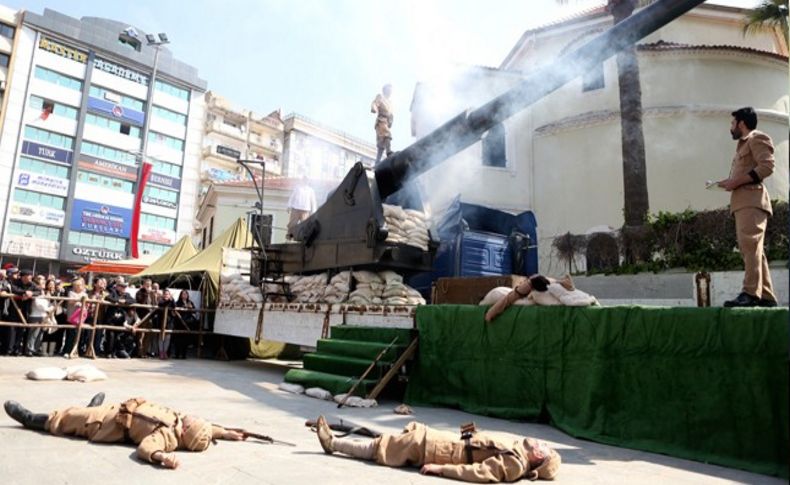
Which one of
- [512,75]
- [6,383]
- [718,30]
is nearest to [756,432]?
[6,383]

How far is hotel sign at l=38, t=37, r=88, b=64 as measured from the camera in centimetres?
4000

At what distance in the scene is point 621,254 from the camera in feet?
30.2

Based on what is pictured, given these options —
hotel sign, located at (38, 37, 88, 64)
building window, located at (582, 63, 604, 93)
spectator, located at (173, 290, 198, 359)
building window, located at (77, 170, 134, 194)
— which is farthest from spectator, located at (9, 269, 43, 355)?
hotel sign, located at (38, 37, 88, 64)

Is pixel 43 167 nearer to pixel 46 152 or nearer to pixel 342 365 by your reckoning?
pixel 46 152

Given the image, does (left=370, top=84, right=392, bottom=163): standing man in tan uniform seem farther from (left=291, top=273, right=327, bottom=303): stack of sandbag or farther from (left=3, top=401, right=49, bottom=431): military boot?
(left=3, top=401, right=49, bottom=431): military boot

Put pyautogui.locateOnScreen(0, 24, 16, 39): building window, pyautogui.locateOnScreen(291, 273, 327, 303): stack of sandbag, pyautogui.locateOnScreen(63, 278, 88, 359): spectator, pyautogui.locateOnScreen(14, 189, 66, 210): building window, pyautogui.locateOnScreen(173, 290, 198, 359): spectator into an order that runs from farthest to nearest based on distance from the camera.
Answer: pyautogui.locateOnScreen(0, 24, 16, 39): building window, pyautogui.locateOnScreen(14, 189, 66, 210): building window, pyautogui.locateOnScreen(173, 290, 198, 359): spectator, pyautogui.locateOnScreen(63, 278, 88, 359): spectator, pyautogui.locateOnScreen(291, 273, 327, 303): stack of sandbag

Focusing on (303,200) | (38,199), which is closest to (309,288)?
(303,200)

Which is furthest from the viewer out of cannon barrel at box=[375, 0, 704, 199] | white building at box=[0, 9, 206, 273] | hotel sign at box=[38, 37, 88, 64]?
hotel sign at box=[38, 37, 88, 64]

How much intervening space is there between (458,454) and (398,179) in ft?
20.5

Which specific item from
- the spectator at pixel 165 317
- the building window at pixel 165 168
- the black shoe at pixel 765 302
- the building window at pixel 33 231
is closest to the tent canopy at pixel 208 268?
the spectator at pixel 165 317

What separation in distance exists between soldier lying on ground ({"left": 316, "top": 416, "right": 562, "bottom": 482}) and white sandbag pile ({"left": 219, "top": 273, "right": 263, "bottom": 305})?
7.89m

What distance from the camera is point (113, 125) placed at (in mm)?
43594

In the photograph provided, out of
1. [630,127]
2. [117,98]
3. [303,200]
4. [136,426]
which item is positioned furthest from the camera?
[117,98]

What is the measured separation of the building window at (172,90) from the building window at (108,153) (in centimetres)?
692
